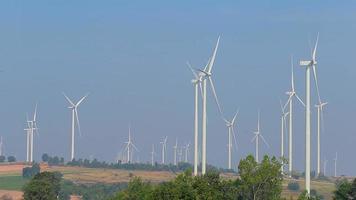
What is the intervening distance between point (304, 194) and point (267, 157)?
24.1 feet

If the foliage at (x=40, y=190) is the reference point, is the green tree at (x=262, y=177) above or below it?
above

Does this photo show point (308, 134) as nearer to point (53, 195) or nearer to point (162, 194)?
point (162, 194)

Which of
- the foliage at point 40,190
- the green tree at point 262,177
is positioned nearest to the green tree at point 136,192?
the green tree at point 262,177

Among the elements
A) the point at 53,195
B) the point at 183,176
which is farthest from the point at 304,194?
the point at 53,195

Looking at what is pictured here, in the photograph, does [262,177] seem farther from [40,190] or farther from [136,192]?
[40,190]

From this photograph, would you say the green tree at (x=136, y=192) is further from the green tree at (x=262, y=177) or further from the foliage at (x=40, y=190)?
the foliage at (x=40, y=190)

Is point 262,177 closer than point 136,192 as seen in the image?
Yes

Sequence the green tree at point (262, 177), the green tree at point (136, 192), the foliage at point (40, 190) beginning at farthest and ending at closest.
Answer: the foliage at point (40, 190) < the green tree at point (136, 192) < the green tree at point (262, 177)

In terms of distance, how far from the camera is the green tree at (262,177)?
100 m

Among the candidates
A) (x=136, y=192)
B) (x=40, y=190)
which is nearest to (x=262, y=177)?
(x=136, y=192)

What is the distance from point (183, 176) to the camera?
102m

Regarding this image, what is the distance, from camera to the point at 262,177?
100m

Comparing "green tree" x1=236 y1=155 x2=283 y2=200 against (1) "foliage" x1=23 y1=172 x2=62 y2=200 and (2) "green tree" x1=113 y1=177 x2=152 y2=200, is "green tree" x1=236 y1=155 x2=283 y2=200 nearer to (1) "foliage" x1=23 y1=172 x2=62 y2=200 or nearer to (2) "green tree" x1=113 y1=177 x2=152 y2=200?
(2) "green tree" x1=113 y1=177 x2=152 y2=200

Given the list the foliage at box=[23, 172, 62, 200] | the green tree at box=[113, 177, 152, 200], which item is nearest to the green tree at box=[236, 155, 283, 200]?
the green tree at box=[113, 177, 152, 200]
